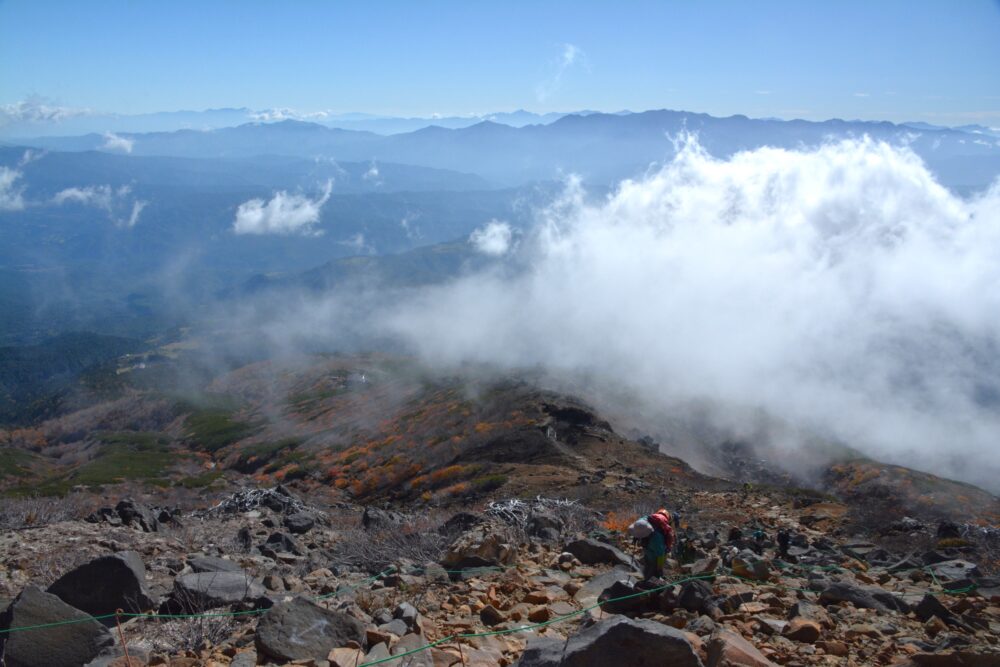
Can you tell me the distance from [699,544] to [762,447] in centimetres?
4672

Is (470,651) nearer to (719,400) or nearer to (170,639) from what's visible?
(170,639)

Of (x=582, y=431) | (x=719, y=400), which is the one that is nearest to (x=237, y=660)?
(x=582, y=431)

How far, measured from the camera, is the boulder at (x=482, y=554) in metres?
11.4

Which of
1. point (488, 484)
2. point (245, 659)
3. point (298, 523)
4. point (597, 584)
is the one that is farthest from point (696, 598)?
point (488, 484)

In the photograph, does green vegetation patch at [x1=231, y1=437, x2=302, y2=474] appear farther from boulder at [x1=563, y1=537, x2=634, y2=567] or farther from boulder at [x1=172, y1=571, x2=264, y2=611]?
boulder at [x1=563, y1=537, x2=634, y2=567]

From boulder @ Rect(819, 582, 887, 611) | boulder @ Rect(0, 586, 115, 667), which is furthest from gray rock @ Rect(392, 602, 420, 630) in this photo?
boulder @ Rect(819, 582, 887, 611)

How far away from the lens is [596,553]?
11633 millimetres

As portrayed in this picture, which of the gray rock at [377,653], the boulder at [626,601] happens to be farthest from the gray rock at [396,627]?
the boulder at [626,601]

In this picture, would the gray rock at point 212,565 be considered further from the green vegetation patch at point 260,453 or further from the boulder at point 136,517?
the green vegetation patch at point 260,453

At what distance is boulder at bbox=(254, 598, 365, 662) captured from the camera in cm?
732

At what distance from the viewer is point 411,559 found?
1286 centimetres

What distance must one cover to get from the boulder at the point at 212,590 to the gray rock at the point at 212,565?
664 mm

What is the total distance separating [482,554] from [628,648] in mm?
5778

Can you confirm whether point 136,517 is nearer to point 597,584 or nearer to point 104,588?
point 104,588
